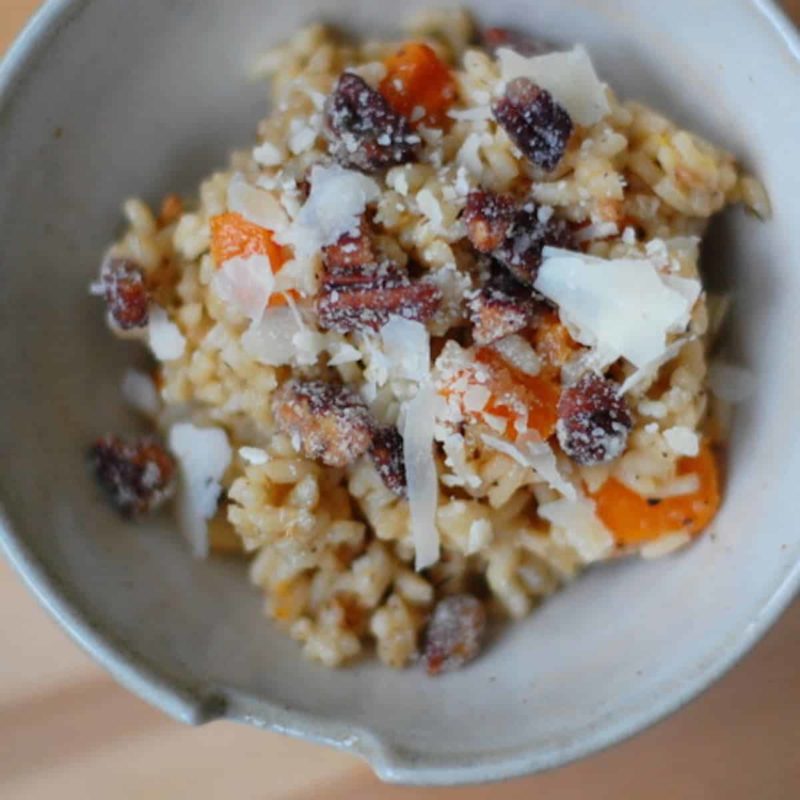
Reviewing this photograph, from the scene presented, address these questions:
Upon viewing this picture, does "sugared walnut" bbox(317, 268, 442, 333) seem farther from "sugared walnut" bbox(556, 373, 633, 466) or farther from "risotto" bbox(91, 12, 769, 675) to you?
"sugared walnut" bbox(556, 373, 633, 466)

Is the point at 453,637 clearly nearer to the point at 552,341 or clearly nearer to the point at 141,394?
the point at 552,341

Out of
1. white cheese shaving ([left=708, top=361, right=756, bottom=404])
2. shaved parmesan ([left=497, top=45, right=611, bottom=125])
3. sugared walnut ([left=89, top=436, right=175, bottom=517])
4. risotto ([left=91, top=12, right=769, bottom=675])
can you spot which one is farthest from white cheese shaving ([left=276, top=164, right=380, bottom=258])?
white cheese shaving ([left=708, top=361, right=756, bottom=404])

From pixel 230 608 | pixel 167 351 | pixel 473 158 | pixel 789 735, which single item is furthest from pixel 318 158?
pixel 789 735

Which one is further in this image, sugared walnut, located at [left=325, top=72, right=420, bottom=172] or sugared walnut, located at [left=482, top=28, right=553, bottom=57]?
sugared walnut, located at [left=482, top=28, right=553, bottom=57]

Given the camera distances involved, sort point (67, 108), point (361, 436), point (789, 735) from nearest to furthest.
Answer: point (361, 436) < point (67, 108) < point (789, 735)

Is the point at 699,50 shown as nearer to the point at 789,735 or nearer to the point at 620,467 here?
the point at 620,467
